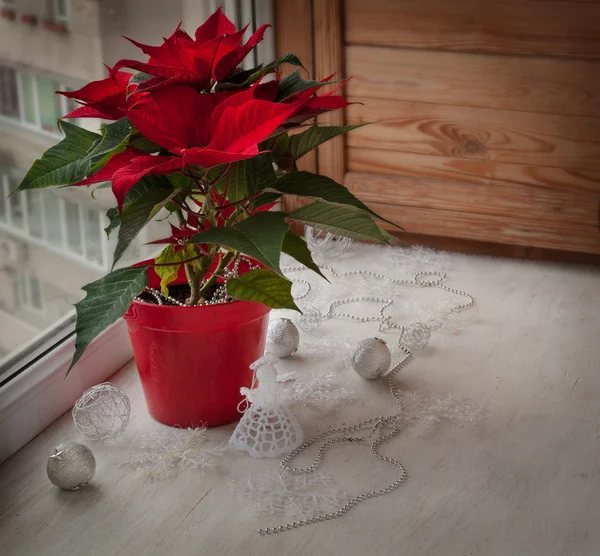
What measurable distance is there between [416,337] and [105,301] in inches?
27.0

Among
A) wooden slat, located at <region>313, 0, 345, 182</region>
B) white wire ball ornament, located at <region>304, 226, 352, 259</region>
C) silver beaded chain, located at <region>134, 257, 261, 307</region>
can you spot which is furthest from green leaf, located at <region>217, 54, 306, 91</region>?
white wire ball ornament, located at <region>304, 226, 352, 259</region>

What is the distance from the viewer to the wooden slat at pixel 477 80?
2.05 metres

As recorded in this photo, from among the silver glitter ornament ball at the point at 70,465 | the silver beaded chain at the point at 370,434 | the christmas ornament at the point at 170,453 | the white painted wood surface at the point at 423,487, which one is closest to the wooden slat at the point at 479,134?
the silver beaded chain at the point at 370,434

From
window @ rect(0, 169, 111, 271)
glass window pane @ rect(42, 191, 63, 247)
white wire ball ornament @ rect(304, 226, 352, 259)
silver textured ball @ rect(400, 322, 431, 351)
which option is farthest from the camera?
white wire ball ornament @ rect(304, 226, 352, 259)

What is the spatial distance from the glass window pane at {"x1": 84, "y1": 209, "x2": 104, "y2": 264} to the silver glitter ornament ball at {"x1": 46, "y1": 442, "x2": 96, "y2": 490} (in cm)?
52

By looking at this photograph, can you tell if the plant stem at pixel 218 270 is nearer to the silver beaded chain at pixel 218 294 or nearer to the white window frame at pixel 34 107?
the silver beaded chain at pixel 218 294

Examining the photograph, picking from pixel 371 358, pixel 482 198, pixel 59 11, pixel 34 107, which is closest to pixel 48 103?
pixel 34 107

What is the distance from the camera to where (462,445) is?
1533mm

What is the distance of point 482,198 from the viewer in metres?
2.21

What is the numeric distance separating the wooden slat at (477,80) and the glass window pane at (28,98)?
0.86 meters

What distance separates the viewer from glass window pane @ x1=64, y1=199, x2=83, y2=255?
1751mm

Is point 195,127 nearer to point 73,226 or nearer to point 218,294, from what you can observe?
point 218,294

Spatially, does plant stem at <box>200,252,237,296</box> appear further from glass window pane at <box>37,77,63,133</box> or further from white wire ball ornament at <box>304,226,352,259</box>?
white wire ball ornament at <box>304,226,352,259</box>

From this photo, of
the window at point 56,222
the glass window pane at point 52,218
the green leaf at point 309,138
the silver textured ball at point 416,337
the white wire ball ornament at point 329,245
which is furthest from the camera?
the white wire ball ornament at point 329,245
